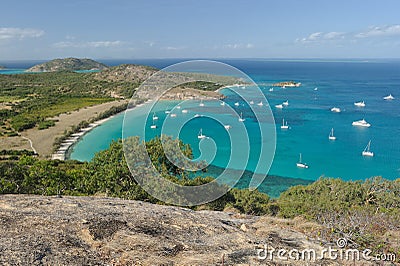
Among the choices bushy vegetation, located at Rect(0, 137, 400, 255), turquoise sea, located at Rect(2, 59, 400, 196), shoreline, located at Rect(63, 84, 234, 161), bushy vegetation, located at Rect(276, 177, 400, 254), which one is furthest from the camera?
shoreline, located at Rect(63, 84, 234, 161)

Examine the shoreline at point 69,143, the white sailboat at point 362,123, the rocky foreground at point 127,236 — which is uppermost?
the rocky foreground at point 127,236

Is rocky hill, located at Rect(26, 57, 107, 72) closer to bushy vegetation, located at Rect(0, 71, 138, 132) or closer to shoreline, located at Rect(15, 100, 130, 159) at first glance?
bushy vegetation, located at Rect(0, 71, 138, 132)

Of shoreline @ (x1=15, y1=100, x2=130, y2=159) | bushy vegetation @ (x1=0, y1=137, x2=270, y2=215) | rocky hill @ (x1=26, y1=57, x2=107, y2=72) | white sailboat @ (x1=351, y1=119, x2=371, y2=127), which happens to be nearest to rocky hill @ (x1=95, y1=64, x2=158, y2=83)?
shoreline @ (x1=15, y1=100, x2=130, y2=159)

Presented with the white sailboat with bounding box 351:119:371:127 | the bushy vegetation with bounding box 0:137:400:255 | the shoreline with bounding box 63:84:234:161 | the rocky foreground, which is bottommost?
the shoreline with bounding box 63:84:234:161

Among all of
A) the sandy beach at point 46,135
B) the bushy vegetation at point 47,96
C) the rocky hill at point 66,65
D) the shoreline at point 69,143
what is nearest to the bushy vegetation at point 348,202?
the shoreline at point 69,143

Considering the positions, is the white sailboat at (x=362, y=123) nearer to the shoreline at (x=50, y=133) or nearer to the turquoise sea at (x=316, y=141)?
the turquoise sea at (x=316, y=141)

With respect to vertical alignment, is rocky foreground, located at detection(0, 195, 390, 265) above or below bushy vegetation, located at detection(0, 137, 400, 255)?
above
